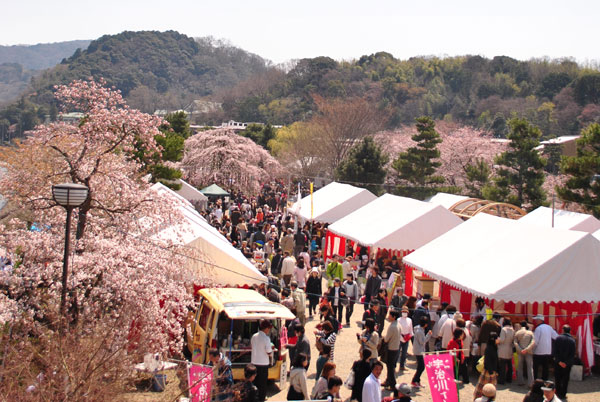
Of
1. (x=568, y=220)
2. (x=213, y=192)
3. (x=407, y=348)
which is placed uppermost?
(x=568, y=220)

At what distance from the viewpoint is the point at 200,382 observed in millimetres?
6480

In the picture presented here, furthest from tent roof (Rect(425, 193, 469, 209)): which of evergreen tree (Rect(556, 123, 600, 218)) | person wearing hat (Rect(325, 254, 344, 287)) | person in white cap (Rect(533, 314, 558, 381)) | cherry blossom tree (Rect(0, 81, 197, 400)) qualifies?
cherry blossom tree (Rect(0, 81, 197, 400))

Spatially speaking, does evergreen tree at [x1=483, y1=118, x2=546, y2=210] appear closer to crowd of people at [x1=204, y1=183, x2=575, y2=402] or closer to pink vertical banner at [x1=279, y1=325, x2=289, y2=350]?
crowd of people at [x1=204, y1=183, x2=575, y2=402]

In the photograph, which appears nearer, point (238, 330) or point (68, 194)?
point (68, 194)

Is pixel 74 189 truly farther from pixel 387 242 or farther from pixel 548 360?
pixel 387 242

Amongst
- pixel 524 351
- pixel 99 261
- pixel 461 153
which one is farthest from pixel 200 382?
pixel 461 153

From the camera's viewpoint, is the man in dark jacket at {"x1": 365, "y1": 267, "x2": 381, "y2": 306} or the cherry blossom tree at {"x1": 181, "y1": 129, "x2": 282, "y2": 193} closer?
the man in dark jacket at {"x1": 365, "y1": 267, "x2": 381, "y2": 306}

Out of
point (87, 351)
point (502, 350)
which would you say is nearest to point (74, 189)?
point (87, 351)

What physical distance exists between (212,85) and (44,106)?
77627 millimetres

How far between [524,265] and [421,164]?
23.9 meters

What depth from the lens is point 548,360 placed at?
363 inches

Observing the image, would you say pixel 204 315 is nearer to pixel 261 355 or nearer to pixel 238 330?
pixel 238 330

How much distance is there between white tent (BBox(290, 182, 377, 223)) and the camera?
2169cm

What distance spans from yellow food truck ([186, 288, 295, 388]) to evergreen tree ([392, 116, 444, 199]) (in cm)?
2561
